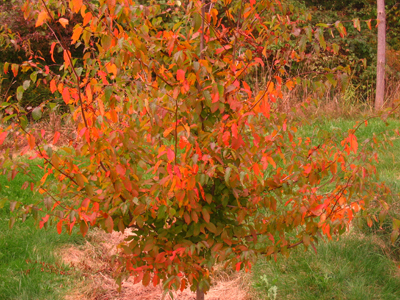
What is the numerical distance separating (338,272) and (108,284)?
1.82m

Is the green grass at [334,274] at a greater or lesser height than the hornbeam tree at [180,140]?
lesser

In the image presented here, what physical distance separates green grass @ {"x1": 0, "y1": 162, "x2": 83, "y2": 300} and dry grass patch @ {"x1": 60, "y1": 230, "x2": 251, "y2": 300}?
12cm

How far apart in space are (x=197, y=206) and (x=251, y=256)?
1.15ft

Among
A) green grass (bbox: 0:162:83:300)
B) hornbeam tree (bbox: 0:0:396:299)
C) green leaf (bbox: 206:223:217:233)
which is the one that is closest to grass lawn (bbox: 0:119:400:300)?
green grass (bbox: 0:162:83:300)

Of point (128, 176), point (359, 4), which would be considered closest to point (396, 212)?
point (128, 176)

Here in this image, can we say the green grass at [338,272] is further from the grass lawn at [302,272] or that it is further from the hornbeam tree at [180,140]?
the hornbeam tree at [180,140]

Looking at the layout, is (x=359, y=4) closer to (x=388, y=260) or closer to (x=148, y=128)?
(x=388, y=260)

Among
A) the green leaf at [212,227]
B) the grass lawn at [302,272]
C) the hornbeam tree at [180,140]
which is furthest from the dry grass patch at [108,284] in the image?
the green leaf at [212,227]

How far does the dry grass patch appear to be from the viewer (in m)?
3.07

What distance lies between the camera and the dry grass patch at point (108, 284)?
10.1ft

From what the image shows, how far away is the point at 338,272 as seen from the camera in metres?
2.94

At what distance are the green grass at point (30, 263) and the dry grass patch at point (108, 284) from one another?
0.38 ft

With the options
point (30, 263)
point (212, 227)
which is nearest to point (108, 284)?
point (30, 263)

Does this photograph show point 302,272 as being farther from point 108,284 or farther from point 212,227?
point 108,284
